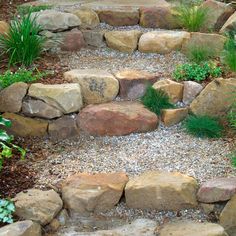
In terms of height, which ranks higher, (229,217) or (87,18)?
(87,18)

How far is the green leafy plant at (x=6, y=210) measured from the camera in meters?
3.29

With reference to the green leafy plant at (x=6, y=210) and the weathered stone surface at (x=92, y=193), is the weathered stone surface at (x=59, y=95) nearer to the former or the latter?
the weathered stone surface at (x=92, y=193)

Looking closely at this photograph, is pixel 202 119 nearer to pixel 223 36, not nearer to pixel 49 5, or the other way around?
pixel 223 36

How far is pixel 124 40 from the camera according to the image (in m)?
5.10

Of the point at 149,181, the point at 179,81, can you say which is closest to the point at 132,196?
the point at 149,181

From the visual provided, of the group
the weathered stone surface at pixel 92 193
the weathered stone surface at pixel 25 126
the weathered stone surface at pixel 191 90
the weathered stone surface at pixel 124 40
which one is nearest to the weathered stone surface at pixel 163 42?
the weathered stone surface at pixel 124 40

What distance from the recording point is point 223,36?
4906 mm

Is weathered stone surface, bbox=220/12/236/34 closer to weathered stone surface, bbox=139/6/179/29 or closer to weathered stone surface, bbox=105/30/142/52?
weathered stone surface, bbox=139/6/179/29

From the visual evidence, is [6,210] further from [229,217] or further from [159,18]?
[159,18]

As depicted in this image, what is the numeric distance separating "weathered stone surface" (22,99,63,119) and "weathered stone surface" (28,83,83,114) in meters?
0.03

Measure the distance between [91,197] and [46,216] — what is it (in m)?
0.32

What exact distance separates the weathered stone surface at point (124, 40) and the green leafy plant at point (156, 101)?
0.83 metres

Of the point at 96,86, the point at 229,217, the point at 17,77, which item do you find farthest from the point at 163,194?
the point at 17,77

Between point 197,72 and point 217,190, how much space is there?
132cm
